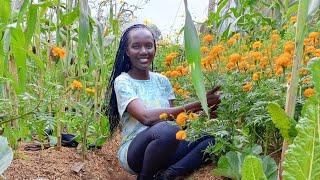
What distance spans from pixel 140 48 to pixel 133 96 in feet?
0.74

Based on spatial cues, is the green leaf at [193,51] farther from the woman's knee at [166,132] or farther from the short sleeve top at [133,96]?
the short sleeve top at [133,96]

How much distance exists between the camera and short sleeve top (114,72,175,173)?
6.75 ft

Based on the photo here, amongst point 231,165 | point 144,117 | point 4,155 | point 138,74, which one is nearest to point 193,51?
point 4,155

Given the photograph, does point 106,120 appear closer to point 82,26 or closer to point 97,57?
point 97,57

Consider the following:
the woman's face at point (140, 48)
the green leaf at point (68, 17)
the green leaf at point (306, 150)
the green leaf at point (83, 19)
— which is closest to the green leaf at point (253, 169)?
the green leaf at point (306, 150)

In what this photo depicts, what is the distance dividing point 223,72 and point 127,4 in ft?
2.90

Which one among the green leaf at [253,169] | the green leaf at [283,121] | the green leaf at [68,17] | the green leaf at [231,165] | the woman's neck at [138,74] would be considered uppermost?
the green leaf at [68,17]

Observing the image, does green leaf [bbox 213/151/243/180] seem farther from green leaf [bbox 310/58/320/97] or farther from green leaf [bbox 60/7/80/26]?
green leaf [bbox 310/58/320/97]

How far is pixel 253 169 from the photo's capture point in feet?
1.95

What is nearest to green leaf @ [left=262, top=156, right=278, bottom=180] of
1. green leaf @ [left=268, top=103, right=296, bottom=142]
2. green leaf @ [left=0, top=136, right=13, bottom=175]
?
green leaf @ [left=268, top=103, right=296, bottom=142]

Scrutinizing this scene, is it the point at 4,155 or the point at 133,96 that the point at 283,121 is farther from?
the point at 133,96

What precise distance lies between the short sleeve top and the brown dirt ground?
12cm

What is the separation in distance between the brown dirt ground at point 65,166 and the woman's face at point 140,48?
0.45 meters

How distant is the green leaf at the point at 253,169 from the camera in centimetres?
59
